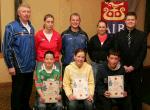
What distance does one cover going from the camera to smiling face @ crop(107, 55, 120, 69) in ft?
12.0

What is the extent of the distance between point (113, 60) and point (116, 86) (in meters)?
0.31

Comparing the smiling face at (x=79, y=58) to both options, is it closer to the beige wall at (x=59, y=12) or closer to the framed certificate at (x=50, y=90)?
the framed certificate at (x=50, y=90)

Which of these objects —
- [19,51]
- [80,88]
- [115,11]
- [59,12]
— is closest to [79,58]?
[80,88]

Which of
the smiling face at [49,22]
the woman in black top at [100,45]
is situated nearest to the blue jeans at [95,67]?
the woman in black top at [100,45]

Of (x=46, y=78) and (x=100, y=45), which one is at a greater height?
(x=100, y=45)

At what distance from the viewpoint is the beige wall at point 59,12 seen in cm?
530

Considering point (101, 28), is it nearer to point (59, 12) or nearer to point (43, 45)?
point (43, 45)

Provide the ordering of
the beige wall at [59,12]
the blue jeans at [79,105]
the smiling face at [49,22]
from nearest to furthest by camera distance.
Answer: the blue jeans at [79,105] < the smiling face at [49,22] < the beige wall at [59,12]

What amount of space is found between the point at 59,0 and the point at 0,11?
111 cm

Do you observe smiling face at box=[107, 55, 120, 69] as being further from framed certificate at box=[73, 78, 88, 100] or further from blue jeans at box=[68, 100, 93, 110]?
blue jeans at box=[68, 100, 93, 110]

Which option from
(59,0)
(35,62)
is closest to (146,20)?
(59,0)

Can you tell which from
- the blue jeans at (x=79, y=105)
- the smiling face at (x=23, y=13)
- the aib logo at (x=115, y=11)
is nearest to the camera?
the blue jeans at (x=79, y=105)

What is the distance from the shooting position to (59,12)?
5.75 metres

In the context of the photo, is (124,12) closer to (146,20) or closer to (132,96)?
(132,96)
